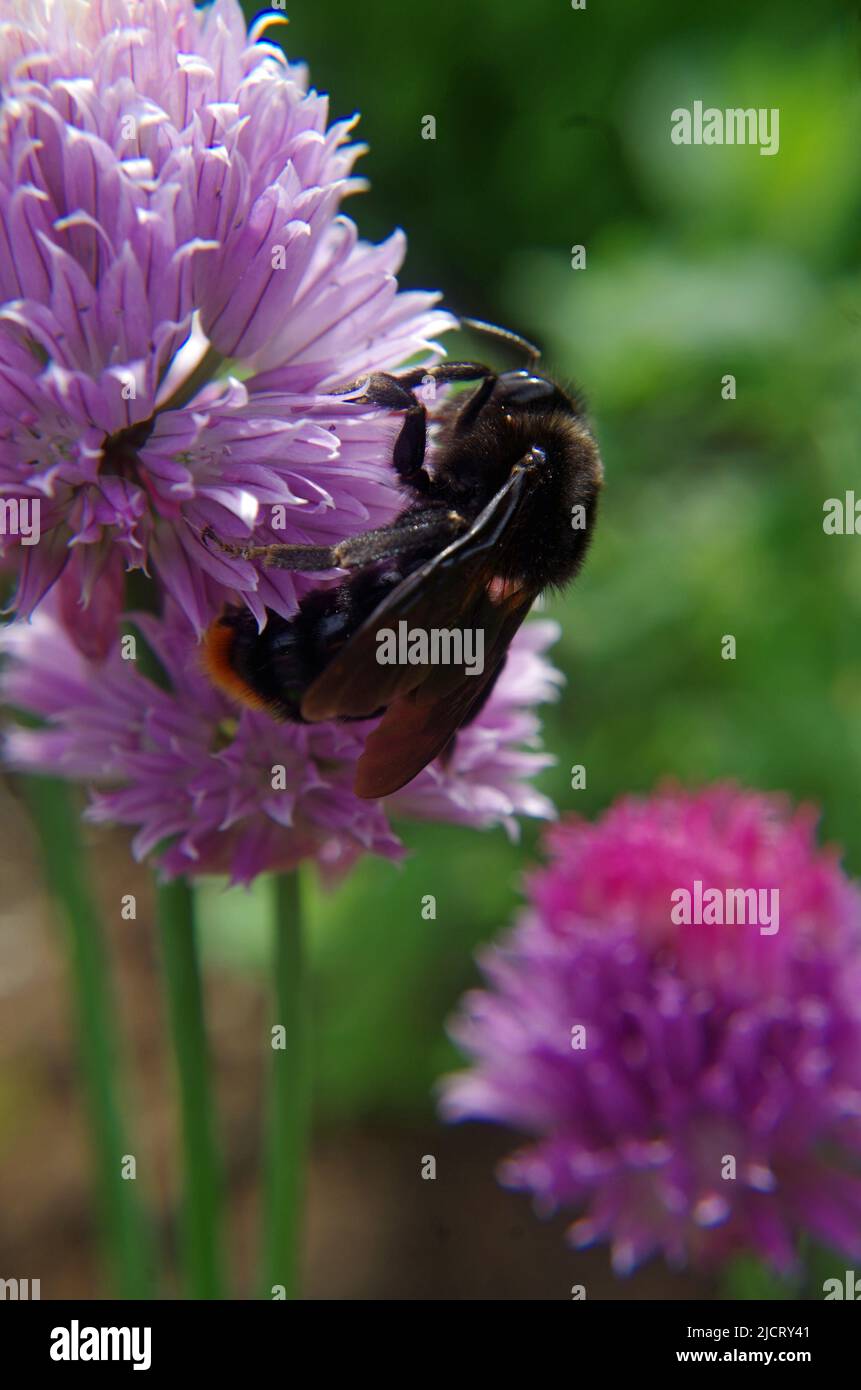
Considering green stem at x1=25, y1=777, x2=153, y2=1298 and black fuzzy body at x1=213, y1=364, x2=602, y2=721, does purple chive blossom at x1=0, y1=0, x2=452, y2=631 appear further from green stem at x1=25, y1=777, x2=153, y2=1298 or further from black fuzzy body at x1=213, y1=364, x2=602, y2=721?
green stem at x1=25, y1=777, x2=153, y2=1298

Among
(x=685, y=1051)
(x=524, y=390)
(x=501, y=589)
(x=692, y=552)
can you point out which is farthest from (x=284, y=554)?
Result: (x=692, y=552)

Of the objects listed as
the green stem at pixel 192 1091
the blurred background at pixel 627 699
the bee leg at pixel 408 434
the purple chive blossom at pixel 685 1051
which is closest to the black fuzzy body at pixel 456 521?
the bee leg at pixel 408 434

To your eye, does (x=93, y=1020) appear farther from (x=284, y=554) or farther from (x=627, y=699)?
(x=627, y=699)

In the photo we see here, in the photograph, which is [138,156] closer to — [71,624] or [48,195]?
[48,195]

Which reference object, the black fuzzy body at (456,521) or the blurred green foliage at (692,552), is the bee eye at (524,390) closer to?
the black fuzzy body at (456,521)

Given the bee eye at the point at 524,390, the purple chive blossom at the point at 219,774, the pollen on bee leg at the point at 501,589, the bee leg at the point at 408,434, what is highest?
the bee eye at the point at 524,390

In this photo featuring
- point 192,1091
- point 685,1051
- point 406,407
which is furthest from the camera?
point 685,1051

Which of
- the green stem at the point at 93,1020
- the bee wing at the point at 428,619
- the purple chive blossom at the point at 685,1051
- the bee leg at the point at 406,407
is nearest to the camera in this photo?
the bee wing at the point at 428,619
